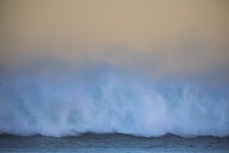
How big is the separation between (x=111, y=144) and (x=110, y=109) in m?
0.35

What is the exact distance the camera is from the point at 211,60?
4.56 m

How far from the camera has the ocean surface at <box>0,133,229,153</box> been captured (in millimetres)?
4461

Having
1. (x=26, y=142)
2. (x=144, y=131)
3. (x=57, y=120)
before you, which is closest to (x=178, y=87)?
(x=144, y=131)

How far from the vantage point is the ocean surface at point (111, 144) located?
14.6 ft

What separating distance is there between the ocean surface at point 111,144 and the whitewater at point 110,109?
53mm

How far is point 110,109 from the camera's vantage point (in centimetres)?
451

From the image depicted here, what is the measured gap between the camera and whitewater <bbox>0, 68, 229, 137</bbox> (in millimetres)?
4512

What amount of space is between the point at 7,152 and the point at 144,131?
4.60ft

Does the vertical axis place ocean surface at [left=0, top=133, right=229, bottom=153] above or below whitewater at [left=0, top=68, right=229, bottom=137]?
below

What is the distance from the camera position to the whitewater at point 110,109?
4.51m

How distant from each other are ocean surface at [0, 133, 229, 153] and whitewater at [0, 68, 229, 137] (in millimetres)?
53

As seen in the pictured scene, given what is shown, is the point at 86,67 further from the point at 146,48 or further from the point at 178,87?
the point at 178,87

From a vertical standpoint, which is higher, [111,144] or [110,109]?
[110,109]

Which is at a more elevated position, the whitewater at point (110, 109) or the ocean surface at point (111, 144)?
the whitewater at point (110, 109)
